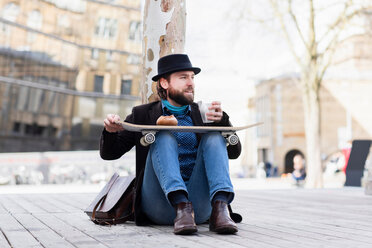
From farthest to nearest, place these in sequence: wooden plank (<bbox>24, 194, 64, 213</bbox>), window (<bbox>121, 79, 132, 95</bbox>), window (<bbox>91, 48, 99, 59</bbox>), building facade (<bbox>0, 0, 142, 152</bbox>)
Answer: window (<bbox>121, 79, 132, 95</bbox>) < window (<bbox>91, 48, 99, 59</bbox>) < building facade (<bbox>0, 0, 142, 152</bbox>) < wooden plank (<bbox>24, 194, 64, 213</bbox>)

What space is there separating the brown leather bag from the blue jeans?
8.4 inches

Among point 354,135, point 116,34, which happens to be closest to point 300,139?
point 354,135

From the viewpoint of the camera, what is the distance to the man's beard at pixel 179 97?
3.20 meters

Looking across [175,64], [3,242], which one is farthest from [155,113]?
[3,242]

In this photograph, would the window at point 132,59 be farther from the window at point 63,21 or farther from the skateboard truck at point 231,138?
the skateboard truck at point 231,138

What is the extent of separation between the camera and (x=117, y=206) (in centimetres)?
340

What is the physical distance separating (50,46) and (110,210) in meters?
34.4

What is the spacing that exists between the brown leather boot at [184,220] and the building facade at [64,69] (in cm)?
3246

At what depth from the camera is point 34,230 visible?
305 centimetres

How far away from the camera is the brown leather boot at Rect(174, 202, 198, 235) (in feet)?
9.10

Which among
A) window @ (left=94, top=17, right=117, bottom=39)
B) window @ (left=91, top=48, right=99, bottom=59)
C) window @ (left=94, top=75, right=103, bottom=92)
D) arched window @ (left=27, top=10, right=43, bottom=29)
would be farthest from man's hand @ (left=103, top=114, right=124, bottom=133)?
window @ (left=94, top=17, right=117, bottom=39)

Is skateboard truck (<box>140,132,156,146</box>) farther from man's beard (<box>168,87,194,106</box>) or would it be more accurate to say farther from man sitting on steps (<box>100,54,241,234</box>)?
man's beard (<box>168,87,194,106</box>)

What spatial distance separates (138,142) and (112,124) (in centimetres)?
29

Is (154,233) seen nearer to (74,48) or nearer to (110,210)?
(110,210)
